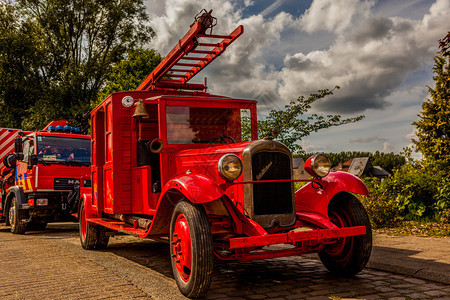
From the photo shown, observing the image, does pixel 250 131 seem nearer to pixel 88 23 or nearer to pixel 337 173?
pixel 337 173

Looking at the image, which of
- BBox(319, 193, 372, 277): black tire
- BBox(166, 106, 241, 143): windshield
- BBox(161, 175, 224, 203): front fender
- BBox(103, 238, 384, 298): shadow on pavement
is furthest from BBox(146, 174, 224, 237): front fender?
BBox(319, 193, 372, 277): black tire

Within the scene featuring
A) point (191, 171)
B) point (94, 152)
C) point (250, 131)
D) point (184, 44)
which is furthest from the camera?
point (94, 152)

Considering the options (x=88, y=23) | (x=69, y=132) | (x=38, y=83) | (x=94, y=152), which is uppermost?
(x=88, y=23)

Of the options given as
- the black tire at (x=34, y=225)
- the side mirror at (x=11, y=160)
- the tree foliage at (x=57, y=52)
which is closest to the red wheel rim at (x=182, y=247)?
the black tire at (x=34, y=225)

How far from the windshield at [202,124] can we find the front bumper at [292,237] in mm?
2023

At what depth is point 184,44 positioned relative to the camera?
567 centimetres

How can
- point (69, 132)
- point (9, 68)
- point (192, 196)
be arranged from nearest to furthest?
point (192, 196) < point (69, 132) < point (9, 68)

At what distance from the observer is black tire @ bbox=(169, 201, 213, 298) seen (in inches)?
155

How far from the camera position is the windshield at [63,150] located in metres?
10.5

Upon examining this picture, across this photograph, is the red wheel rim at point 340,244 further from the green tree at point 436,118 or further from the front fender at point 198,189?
the green tree at point 436,118

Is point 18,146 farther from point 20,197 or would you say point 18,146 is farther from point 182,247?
point 182,247

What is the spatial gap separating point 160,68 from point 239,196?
→ 9.59 ft

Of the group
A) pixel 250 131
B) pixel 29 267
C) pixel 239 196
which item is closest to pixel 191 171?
pixel 239 196

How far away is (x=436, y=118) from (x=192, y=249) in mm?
17584
